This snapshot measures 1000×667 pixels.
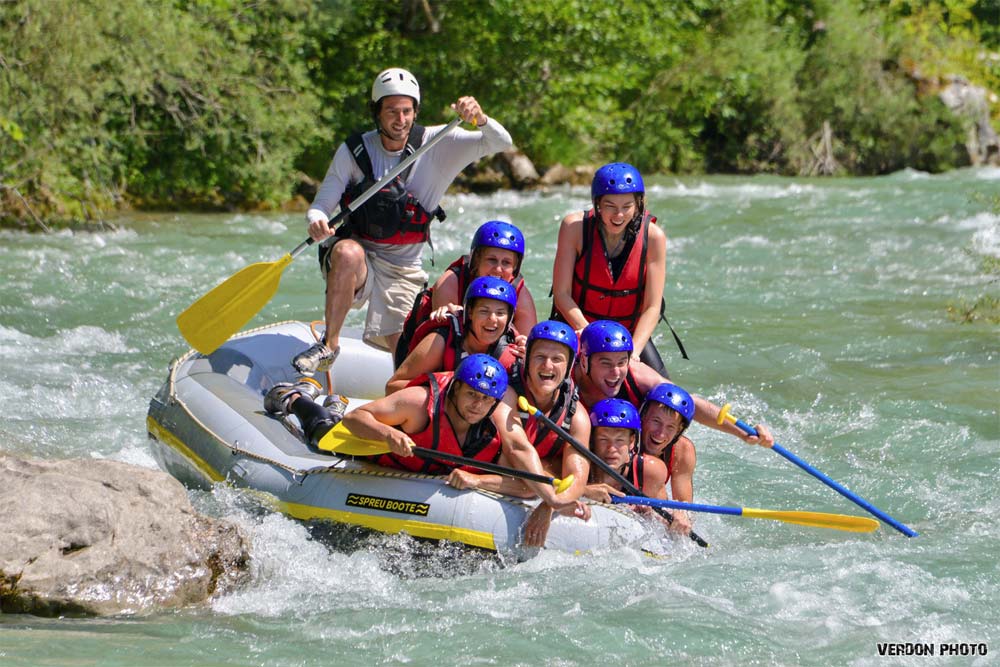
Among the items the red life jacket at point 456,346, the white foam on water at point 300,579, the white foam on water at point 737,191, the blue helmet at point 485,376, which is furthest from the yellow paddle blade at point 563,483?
the white foam on water at point 737,191

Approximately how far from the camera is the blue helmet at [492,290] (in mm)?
5246

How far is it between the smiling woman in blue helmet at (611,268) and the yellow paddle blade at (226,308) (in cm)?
153

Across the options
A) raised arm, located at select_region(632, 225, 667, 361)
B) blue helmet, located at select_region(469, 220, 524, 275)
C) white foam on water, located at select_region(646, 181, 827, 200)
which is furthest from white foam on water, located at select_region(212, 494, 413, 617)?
white foam on water, located at select_region(646, 181, 827, 200)

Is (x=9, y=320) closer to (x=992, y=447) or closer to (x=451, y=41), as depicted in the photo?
(x=992, y=447)

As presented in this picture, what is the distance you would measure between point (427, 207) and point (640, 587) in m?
2.45

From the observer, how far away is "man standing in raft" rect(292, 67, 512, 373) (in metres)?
6.34

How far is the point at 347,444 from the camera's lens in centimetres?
522

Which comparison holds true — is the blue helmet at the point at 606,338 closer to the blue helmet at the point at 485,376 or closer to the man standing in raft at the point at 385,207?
the blue helmet at the point at 485,376

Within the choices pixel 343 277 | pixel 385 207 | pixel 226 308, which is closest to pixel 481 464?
pixel 343 277

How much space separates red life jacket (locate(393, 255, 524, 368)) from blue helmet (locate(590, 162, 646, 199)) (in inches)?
20.5

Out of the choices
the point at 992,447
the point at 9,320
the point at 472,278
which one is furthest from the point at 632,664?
the point at 9,320

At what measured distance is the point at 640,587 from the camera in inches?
191

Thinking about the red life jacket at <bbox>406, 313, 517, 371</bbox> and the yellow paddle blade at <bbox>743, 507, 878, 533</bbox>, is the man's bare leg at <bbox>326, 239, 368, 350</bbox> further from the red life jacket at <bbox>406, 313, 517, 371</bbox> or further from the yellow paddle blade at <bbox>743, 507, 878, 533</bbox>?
the yellow paddle blade at <bbox>743, 507, 878, 533</bbox>

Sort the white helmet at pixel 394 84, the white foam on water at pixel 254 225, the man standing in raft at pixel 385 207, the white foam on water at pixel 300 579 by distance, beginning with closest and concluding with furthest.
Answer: the white foam on water at pixel 300 579 → the white helmet at pixel 394 84 → the man standing in raft at pixel 385 207 → the white foam on water at pixel 254 225
